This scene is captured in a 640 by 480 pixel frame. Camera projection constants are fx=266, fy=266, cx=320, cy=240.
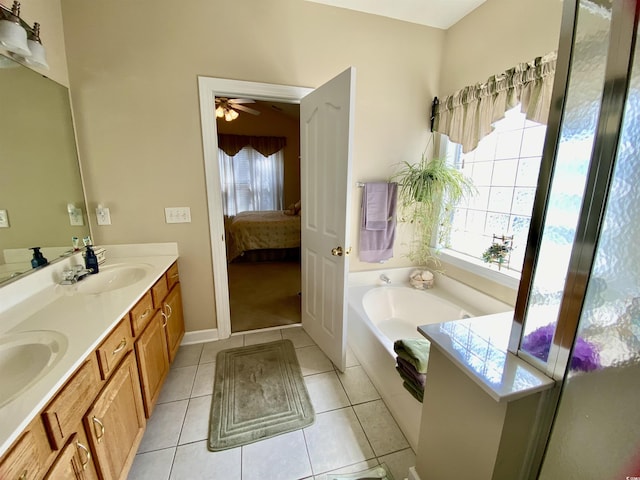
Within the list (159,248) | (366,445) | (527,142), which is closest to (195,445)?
(366,445)

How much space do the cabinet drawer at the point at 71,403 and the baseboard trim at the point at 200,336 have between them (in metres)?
1.35

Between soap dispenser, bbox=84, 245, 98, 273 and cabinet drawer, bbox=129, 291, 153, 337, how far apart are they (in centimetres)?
43

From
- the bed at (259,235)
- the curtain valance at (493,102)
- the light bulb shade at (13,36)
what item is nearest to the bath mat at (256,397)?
the light bulb shade at (13,36)

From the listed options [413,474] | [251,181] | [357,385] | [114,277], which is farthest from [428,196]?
[251,181]

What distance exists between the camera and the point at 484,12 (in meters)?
1.96

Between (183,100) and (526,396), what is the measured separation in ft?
7.96

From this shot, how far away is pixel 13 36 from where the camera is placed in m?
1.17

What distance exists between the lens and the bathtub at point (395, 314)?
157 cm

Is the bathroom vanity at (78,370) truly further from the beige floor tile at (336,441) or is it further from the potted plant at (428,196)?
the potted plant at (428,196)

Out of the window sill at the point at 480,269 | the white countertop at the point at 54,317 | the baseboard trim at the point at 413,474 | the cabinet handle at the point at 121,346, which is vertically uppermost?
the white countertop at the point at 54,317

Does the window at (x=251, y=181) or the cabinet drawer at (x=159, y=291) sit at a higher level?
the window at (x=251, y=181)

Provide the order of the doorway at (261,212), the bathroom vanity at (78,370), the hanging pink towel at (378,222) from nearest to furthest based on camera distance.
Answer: the bathroom vanity at (78,370), the hanging pink towel at (378,222), the doorway at (261,212)

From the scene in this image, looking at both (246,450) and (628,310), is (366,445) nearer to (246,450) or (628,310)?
(246,450)

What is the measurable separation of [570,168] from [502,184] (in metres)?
1.53
